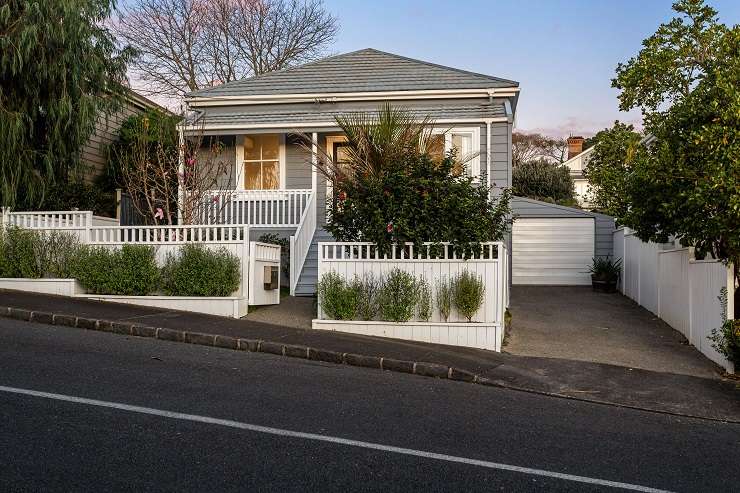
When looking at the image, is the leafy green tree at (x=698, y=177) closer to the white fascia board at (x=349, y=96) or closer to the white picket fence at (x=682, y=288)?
the white picket fence at (x=682, y=288)

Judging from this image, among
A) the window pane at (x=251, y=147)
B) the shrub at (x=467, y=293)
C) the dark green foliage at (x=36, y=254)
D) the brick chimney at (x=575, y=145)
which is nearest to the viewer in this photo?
the shrub at (x=467, y=293)

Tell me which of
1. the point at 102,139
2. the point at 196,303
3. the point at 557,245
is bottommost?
the point at 196,303

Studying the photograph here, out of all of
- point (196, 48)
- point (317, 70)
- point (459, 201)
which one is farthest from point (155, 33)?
point (459, 201)

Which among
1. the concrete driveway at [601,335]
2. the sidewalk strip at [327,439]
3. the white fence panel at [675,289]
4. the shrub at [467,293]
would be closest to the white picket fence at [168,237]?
the shrub at [467,293]

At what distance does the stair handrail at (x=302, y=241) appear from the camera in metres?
14.8

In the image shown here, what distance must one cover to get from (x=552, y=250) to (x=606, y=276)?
2.42 m

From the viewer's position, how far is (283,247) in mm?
15781

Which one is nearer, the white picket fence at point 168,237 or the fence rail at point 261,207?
the white picket fence at point 168,237

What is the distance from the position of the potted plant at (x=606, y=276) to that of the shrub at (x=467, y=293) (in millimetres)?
9625

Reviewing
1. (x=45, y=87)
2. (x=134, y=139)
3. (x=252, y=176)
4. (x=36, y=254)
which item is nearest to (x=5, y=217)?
(x=36, y=254)

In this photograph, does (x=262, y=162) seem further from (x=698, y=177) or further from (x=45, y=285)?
(x=698, y=177)

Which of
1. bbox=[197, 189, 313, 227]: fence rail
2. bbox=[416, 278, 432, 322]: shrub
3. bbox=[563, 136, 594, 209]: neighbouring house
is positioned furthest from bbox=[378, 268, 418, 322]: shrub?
bbox=[563, 136, 594, 209]: neighbouring house

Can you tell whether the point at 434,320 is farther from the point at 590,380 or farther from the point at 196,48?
the point at 196,48

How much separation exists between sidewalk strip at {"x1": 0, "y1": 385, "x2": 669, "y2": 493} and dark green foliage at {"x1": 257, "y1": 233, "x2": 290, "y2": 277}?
9.01 meters
